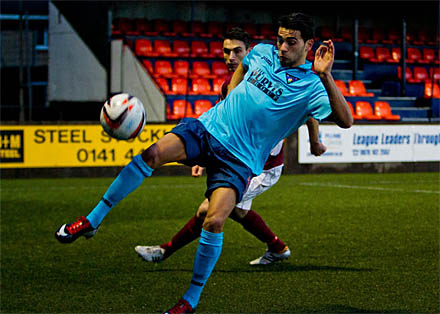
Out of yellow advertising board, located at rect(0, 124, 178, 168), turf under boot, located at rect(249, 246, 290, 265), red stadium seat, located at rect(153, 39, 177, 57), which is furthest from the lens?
red stadium seat, located at rect(153, 39, 177, 57)

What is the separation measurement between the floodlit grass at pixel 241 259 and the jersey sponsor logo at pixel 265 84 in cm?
131

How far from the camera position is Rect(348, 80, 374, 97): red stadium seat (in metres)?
18.3

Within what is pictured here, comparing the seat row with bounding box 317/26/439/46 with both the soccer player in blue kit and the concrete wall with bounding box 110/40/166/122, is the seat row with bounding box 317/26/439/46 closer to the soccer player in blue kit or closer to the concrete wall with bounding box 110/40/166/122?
the concrete wall with bounding box 110/40/166/122

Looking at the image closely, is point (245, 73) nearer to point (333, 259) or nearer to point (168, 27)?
point (333, 259)

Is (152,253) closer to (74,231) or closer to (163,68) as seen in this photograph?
(74,231)

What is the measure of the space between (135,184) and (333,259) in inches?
103

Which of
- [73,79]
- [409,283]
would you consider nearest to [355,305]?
[409,283]

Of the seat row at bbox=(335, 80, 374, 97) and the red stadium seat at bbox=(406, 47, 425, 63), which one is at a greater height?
the red stadium seat at bbox=(406, 47, 425, 63)

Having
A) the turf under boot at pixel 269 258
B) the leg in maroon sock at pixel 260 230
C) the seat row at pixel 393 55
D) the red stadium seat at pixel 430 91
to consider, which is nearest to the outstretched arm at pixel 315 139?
the leg in maroon sock at pixel 260 230

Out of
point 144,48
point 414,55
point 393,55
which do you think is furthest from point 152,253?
point 414,55

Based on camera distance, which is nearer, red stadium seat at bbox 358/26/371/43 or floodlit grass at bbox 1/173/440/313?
floodlit grass at bbox 1/173/440/313

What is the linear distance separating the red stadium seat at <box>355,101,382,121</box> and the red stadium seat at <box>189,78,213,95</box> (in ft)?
12.5

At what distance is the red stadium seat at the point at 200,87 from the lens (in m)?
17.2

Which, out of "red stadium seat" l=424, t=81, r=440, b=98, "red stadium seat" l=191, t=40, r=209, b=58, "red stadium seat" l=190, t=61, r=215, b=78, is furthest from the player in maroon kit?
"red stadium seat" l=424, t=81, r=440, b=98
